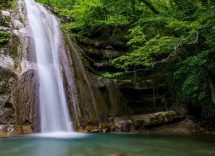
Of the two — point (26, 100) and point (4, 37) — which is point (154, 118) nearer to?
point (26, 100)

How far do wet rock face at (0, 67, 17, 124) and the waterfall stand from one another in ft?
3.87

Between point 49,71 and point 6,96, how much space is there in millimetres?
2490

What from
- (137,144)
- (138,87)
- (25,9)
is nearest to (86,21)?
(25,9)

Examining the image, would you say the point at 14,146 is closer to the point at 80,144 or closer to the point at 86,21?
the point at 80,144

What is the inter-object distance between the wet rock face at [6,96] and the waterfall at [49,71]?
3.87 ft

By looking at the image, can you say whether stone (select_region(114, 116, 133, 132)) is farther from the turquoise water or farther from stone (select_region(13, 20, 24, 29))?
stone (select_region(13, 20, 24, 29))

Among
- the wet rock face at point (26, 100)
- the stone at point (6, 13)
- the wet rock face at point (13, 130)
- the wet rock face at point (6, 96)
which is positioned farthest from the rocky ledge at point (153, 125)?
the stone at point (6, 13)

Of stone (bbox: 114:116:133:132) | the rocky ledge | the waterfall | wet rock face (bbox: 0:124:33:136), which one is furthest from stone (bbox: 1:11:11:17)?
stone (bbox: 114:116:133:132)

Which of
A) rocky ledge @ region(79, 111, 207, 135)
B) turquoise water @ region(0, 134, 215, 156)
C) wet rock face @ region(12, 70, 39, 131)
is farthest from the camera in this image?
rocky ledge @ region(79, 111, 207, 135)

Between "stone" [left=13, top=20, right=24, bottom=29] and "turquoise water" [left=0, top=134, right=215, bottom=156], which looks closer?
"turquoise water" [left=0, top=134, right=215, bottom=156]

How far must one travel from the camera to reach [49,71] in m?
13.9

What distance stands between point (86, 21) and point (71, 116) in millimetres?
5025

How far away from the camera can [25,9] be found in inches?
649

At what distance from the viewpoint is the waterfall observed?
1275cm
